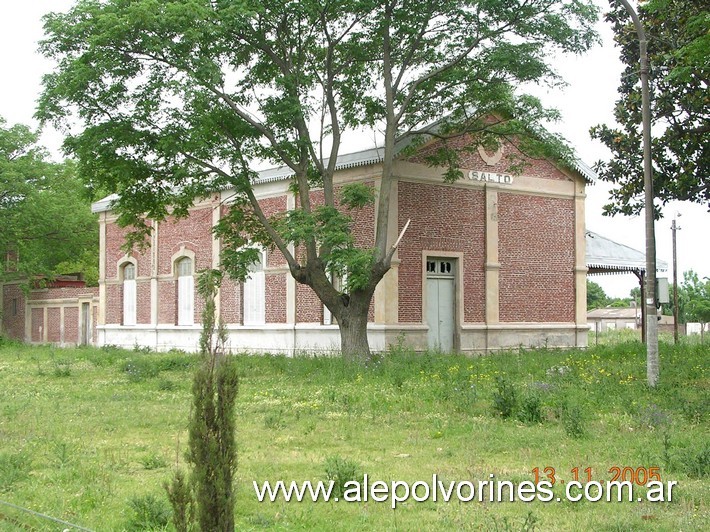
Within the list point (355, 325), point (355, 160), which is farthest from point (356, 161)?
point (355, 325)

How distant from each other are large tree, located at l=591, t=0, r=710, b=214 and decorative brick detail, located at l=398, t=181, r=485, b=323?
4937 millimetres

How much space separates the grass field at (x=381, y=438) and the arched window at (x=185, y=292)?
38.9ft

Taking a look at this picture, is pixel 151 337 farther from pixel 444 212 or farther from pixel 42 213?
pixel 444 212

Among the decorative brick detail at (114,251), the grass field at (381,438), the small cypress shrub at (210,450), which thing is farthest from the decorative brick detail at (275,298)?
the small cypress shrub at (210,450)

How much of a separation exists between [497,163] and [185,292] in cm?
1246

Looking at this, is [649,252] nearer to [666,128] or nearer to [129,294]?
[666,128]

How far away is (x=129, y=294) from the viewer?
1362 inches

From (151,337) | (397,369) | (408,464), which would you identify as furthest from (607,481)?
(151,337)

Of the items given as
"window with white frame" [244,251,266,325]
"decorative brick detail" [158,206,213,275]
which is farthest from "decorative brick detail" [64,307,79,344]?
"window with white frame" [244,251,266,325]

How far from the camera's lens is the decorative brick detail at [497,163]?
2448cm

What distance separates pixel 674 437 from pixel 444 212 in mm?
15225

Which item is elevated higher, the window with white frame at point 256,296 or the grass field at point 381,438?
the window with white frame at point 256,296

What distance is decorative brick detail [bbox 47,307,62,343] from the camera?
138 ft

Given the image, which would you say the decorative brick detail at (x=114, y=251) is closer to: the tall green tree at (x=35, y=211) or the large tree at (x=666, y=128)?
the tall green tree at (x=35, y=211)
